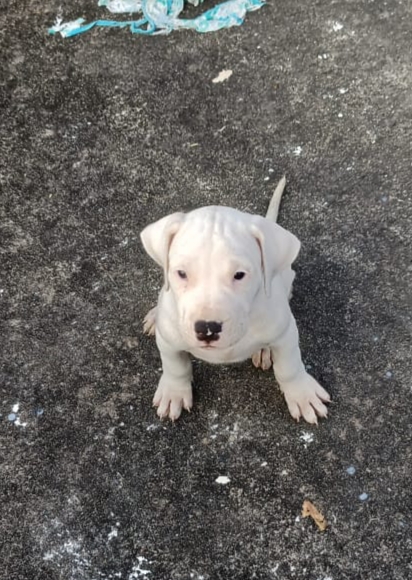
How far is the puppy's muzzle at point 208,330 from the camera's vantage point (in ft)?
8.18

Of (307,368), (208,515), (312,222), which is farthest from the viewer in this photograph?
(312,222)

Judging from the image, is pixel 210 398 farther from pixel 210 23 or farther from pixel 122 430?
pixel 210 23

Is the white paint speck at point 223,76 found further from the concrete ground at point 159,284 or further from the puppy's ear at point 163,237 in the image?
the puppy's ear at point 163,237

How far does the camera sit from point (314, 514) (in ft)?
9.96

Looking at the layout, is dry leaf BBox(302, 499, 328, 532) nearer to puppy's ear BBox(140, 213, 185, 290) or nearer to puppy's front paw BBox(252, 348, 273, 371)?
puppy's front paw BBox(252, 348, 273, 371)

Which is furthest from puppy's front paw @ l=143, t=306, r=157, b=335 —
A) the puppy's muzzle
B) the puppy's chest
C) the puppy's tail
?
the puppy's muzzle

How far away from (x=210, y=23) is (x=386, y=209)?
7.10 ft

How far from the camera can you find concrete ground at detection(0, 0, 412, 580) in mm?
3049

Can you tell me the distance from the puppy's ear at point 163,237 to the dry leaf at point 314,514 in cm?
115

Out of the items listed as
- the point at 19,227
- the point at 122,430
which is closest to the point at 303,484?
the point at 122,430

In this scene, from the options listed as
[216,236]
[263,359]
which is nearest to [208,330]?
[216,236]

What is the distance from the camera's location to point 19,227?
429 cm

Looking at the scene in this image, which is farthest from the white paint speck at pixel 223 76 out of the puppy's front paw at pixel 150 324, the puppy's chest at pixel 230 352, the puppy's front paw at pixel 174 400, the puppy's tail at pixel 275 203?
the puppy's chest at pixel 230 352

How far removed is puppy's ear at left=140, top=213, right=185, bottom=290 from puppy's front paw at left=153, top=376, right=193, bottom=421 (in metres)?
0.74
